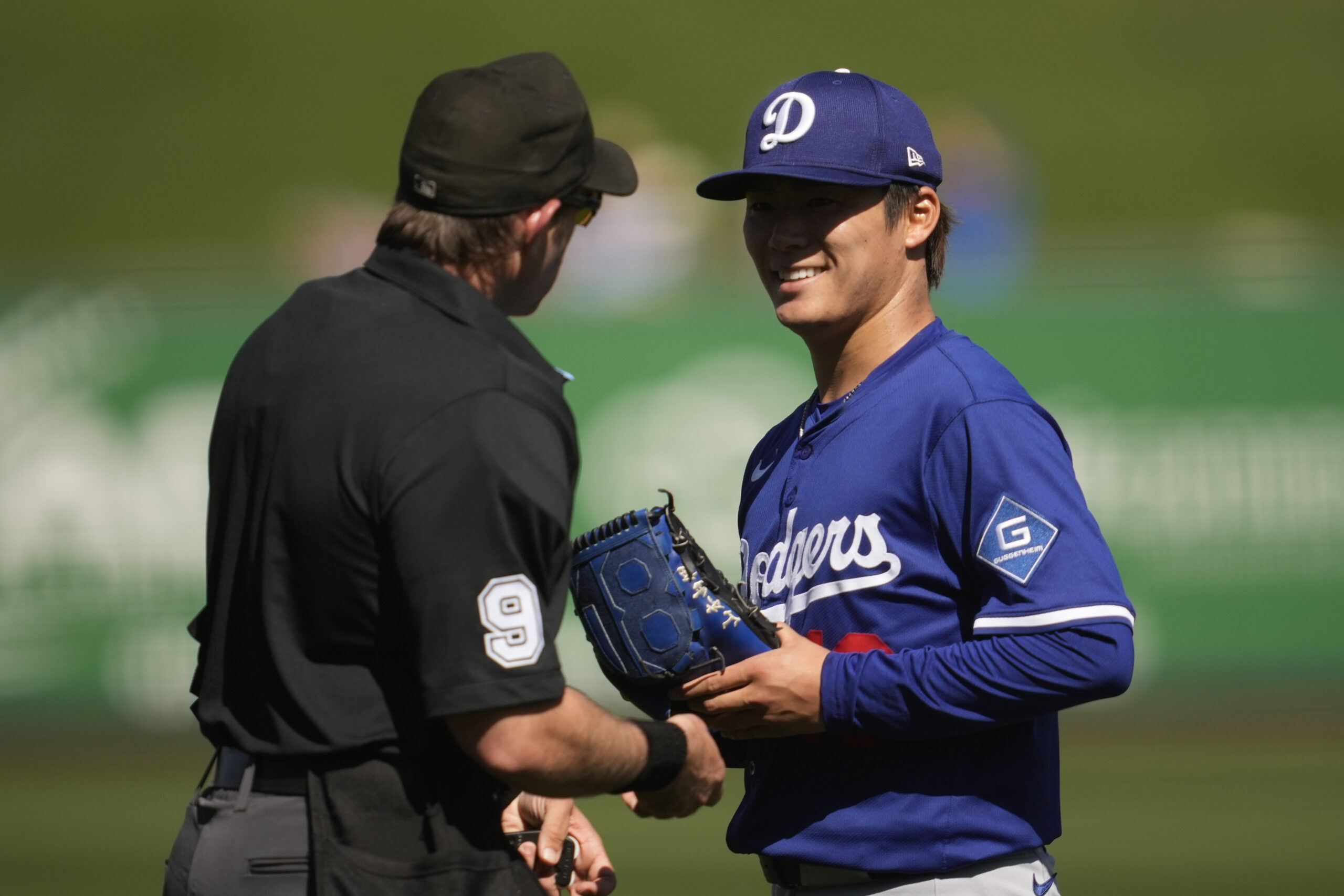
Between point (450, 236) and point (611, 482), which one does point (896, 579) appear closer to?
point (450, 236)

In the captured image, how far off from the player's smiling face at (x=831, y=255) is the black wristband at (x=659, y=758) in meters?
0.72

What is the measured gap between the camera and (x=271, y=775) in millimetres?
1531

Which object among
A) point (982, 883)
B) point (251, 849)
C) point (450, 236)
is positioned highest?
point (450, 236)

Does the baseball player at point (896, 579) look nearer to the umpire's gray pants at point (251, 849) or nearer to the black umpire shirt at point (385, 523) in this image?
the black umpire shirt at point (385, 523)

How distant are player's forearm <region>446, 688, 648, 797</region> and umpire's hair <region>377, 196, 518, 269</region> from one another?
569 millimetres

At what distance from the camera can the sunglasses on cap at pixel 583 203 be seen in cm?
170

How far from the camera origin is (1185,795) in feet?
16.4

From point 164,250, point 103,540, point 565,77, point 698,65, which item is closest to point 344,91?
point 164,250

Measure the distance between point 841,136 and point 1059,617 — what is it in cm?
82

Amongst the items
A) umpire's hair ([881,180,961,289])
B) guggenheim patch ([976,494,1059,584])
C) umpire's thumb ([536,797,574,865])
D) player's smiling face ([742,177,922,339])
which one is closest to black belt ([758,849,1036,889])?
umpire's thumb ([536,797,574,865])

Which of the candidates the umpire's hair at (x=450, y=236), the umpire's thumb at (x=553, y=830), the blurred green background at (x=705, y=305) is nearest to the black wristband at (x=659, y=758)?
the umpire's thumb at (x=553, y=830)

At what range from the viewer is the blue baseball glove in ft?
5.84

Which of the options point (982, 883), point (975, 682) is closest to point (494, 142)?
point (975, 682)

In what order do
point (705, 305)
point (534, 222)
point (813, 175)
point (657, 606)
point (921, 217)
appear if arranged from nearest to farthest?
point (534, 222)
point (657, 606)
point (813, 175)
point (921, 217)
point (705, 305)
